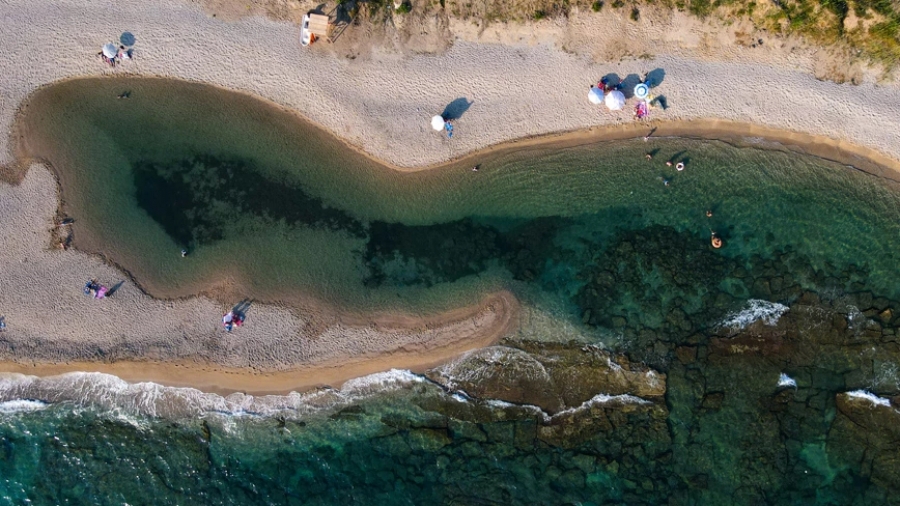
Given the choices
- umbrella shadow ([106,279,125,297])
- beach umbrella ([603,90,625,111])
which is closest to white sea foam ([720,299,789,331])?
beach umbrella ([603,90,625,111])

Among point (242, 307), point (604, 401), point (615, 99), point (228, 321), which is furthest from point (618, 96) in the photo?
point (228, 321)

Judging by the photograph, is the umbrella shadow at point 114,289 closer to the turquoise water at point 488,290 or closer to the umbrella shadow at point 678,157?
the turquoise water at point 488,290

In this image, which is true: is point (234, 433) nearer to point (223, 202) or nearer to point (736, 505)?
point (223, 202)

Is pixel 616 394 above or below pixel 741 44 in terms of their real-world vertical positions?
below

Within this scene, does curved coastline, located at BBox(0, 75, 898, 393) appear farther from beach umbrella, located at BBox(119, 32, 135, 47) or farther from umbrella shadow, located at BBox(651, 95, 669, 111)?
beach umbrella, located at BBox(119, 32, 135, 47)

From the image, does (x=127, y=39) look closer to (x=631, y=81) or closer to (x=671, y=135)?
(x=631, y=81)

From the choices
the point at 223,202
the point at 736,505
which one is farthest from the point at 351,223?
the point at 736,505

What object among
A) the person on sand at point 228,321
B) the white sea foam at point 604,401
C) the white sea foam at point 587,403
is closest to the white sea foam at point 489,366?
the white sea foam at point 587,403
